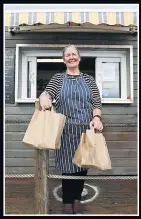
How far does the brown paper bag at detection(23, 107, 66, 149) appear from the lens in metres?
2.61

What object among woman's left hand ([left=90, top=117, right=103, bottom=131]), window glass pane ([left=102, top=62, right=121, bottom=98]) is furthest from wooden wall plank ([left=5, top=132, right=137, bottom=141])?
woman's left hand ([left=90, top=117, right=103, bottom=131])

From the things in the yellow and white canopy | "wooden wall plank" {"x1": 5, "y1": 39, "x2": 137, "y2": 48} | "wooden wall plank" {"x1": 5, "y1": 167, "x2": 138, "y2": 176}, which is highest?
the yellow and white canopy

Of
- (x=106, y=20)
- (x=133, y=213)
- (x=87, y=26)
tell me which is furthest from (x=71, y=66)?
(x=87, y=26)

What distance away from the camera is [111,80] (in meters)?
5.09

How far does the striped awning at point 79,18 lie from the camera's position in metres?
4.00

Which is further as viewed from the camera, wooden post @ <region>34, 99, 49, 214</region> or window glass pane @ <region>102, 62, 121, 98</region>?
window glass pane @ <region>102, 62, 121, 98</region>

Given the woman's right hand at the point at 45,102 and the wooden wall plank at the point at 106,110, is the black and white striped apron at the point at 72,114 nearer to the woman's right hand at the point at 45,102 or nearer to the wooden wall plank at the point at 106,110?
the woman's right hand at the point at 45,102

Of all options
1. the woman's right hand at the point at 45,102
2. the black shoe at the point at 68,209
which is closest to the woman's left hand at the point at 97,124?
the woman's right hand at the point at 45,102

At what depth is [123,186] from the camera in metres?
4.48

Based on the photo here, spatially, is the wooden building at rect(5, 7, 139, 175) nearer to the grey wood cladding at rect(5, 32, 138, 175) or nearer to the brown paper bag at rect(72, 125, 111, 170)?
the grey wood cladding at rect(5, 32, 138, 175)

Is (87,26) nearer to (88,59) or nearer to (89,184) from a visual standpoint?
(88,59)

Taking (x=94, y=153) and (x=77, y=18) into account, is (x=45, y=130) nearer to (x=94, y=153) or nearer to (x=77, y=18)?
(x=94, y=153)

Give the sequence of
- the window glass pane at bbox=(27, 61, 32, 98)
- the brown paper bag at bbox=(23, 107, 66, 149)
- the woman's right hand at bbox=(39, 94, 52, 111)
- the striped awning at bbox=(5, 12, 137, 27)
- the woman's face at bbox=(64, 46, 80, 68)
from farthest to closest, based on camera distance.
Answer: the window glass pane at bbox=(27, 61, 32, 98) < the striped awning at bbox=(5, 12, 137, 27) < the woman's face at bbox=(64, 46, 80, 68) < the woman's right hand at bbox=(39, 94, 52, 111) < the brown paper bag at bbox=(23, 107, 66, 149)

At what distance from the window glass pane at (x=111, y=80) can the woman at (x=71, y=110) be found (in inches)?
82.4
